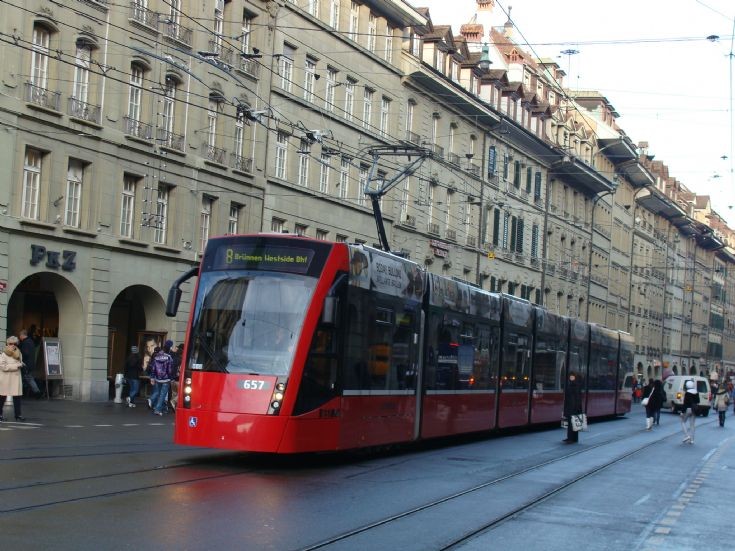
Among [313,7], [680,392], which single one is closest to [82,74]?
[313,7]

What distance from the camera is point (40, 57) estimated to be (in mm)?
31062

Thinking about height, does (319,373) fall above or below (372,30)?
below

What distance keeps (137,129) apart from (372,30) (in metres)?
17.0

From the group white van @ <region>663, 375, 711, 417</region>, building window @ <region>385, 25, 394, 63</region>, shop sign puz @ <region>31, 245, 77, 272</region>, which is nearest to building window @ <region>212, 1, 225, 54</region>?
shop sign puz @ <region>31, 245, 77, 272</region>

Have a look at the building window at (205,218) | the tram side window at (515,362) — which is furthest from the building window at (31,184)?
the tram side window at (515,362)

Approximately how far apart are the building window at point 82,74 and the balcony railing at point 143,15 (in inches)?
79.9

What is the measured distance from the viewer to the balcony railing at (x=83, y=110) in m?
32.2

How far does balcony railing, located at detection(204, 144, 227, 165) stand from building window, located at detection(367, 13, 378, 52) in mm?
12043

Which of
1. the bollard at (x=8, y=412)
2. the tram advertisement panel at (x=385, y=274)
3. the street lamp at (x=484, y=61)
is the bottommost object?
the bollard at (x=8, y=412)

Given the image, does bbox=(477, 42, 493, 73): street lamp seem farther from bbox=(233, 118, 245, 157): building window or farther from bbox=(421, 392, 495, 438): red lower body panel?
bbox=(421, 392, 495, 438): red lower body panel

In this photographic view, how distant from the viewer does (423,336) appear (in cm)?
2106

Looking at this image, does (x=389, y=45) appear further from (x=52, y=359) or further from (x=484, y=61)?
(x=52, y=359)

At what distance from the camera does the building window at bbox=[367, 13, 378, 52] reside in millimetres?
49234

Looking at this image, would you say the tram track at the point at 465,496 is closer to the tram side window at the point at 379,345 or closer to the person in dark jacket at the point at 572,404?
the tram side window at the point at 379,345
